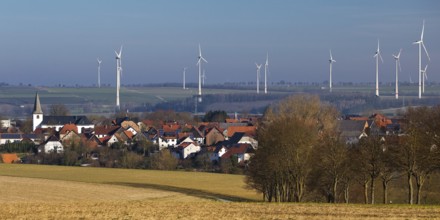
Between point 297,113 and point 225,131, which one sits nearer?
point 297,113

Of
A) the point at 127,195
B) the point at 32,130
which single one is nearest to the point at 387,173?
the point at 127,195

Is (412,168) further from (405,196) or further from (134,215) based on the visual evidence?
(134,215)

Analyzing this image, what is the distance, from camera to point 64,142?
118 metres

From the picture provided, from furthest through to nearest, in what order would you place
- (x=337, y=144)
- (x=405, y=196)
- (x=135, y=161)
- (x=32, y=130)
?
1. (x=32, y=130)
2. (x=135, y=161)
3. (x=405, y=196)
4. (x=337, y=144)

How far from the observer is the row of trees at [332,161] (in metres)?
50.9

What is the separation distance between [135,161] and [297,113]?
1035 inches

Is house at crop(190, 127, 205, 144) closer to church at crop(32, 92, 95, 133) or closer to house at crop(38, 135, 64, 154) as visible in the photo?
house at crop(38, 135, 64, 154)

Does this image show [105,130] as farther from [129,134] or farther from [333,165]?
[333,165]

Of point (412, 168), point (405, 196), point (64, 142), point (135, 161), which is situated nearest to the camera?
point (412, 168)

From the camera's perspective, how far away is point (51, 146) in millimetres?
116750

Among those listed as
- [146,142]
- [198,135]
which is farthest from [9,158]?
[198,135]

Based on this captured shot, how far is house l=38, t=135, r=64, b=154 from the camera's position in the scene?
112 m

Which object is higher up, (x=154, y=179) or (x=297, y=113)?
(x=297, y=113)

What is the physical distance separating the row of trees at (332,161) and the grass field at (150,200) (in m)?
2.31
